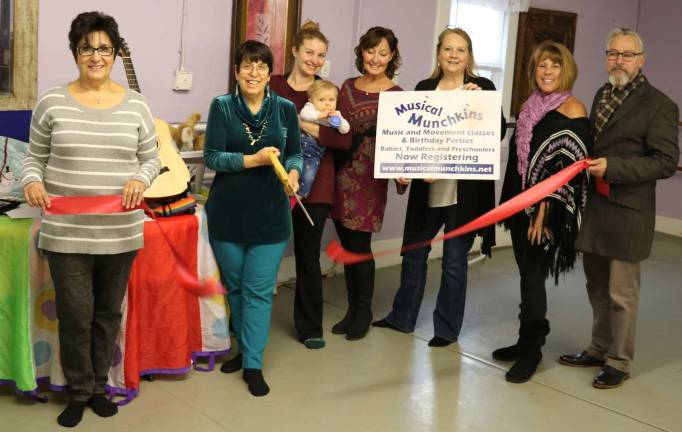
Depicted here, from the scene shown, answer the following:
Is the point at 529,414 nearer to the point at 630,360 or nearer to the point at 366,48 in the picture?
the point at 630,360

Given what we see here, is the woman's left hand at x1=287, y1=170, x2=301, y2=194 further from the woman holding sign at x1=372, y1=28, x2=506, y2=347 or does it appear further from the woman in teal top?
the woman holding sign at x1=372, y1=28, x2=506, y2=347

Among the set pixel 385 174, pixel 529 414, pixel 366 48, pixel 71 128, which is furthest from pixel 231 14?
pixel 529 414

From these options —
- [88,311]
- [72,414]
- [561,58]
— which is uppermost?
[561,58]

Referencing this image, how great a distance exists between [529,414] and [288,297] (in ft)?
5.60

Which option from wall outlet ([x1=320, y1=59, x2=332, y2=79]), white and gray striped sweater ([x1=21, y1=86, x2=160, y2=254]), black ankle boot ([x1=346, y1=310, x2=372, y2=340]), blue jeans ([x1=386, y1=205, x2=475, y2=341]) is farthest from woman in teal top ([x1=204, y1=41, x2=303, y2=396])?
wall outlet ([x1=320, y1=59, x2=332, y2=79])

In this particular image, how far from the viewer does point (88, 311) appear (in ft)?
9.21

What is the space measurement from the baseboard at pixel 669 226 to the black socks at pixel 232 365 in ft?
16.5

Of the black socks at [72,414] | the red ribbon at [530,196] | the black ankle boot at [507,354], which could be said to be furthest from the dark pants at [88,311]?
the black ankle boot at [507,354]

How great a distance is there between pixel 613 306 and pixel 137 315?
188 cm

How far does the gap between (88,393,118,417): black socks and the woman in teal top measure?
1.73ft

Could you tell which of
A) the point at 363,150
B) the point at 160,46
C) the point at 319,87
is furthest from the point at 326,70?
the point at 319,87

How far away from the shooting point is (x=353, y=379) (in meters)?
3.41

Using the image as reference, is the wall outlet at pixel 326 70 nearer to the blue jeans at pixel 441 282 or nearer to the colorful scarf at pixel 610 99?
the blue jeans at pixel 441 282

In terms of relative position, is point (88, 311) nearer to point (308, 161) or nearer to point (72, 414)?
point (72, 414)
